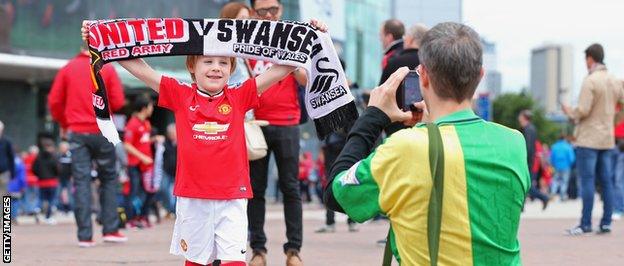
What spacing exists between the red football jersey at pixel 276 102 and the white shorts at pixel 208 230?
7.11ft

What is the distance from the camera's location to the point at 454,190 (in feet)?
10.4

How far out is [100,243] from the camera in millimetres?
10734

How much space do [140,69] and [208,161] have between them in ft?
2.14

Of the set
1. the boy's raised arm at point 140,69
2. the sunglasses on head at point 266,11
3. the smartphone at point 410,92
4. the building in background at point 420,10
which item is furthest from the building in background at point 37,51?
the building in background at point 420,10

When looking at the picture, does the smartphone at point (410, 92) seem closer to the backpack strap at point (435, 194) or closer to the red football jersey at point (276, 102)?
the backpack strap at point (435, 194)

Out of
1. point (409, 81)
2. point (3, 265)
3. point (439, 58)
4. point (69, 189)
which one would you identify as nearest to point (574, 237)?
point (3, 265)

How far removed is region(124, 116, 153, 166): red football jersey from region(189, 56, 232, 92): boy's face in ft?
29.3

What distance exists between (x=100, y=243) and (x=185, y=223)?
5070 mm

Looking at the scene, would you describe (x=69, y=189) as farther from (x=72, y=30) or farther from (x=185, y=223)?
(x=185, y=223)

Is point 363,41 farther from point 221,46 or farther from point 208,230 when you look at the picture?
point 208,230

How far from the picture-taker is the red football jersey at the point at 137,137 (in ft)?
48.5

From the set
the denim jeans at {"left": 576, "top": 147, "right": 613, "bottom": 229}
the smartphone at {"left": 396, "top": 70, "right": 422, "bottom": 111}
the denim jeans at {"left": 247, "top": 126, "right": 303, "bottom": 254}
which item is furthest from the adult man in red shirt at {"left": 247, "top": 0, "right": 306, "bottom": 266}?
the denim jeans at {"left": 576, "top": 147, "right": 613, "bottom": 229}

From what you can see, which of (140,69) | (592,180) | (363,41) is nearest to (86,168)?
(140,69)
